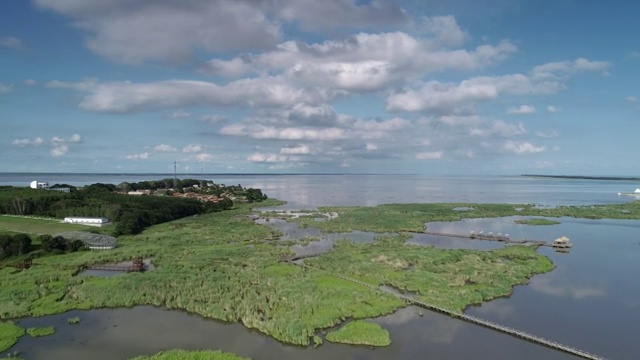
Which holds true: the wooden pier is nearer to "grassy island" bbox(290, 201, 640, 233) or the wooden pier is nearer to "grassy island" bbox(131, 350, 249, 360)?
"grassy island" bbox(290, 201, 640, 233)

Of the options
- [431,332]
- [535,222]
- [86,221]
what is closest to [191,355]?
[431,332]

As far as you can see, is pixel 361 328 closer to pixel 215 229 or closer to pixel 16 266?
pixel 16 266

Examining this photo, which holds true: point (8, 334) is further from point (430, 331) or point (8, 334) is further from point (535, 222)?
point (535, 222)

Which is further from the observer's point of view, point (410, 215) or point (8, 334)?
point (410, 215)

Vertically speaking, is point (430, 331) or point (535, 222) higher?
point (535, 222)

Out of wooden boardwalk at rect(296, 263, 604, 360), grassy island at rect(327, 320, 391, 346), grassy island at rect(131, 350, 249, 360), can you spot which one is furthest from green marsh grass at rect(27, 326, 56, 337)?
wooden boardwalk at rect(296, 263, 604, 360)

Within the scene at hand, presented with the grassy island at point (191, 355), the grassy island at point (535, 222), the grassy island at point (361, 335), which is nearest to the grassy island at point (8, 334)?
the grassy island at point (191, 355)

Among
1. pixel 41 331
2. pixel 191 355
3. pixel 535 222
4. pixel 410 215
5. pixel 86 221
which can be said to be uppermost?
pixel 86 221
